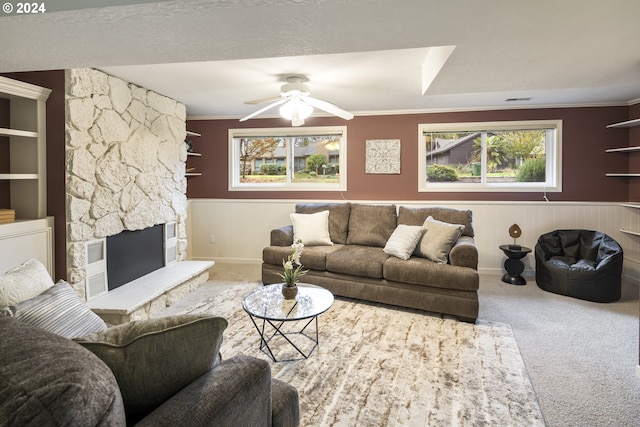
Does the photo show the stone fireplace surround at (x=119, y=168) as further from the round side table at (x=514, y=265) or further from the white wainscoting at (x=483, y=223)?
the round side table at (x=514, y=265)

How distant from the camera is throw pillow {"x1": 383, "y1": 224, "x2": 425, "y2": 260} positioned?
12.1 feet

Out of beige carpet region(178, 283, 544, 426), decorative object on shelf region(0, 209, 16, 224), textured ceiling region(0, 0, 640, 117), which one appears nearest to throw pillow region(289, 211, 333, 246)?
beige carpet region(178, 283, 544, 426)

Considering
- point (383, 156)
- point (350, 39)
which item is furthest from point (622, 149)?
point (350, 39)

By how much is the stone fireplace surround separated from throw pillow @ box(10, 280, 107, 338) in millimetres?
1701

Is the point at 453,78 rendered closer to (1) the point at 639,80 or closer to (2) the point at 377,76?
(2) the point at 377,76

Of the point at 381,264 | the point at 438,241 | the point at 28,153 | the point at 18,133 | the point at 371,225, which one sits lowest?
the point at 381,264

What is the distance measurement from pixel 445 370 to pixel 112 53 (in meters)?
2.85

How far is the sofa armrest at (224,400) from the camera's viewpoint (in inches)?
35.6

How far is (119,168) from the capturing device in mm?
3539

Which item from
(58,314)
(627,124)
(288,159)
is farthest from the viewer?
(288,159)

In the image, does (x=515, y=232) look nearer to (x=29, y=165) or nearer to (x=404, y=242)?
(x=404, y=242)

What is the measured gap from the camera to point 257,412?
1.12 meters

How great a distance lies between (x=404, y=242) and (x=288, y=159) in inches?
99.8

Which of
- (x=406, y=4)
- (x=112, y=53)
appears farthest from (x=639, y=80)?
(x=112, y=53)
